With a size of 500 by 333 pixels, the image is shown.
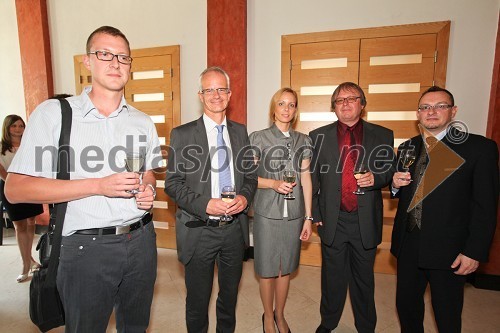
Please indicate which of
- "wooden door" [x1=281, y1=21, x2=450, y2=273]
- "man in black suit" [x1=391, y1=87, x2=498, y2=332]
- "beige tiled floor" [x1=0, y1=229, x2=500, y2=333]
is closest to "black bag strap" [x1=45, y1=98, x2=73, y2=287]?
"beige tiled floor" [x1=0, y1=229, x2=500, y2=333]

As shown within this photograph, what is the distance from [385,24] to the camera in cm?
346

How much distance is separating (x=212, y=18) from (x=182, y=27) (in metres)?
0.55

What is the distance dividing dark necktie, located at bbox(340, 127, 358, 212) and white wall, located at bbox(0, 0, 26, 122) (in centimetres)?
569

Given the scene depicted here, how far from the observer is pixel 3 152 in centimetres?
348

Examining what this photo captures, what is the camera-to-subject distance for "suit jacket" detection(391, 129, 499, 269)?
1.82m

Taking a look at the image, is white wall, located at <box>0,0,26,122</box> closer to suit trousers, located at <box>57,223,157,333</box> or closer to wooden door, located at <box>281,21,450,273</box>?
wooden door, located at <box>281,21,450,273</box>

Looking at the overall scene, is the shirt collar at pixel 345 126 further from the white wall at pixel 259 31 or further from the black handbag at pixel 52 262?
the black handbag at pixel 52 262

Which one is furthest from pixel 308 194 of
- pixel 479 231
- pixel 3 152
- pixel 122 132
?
pixel 3 152

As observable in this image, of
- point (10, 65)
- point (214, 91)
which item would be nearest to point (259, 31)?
point (214, 91)

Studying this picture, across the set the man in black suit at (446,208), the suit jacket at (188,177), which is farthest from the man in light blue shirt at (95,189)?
the man in black suit at (446,208)

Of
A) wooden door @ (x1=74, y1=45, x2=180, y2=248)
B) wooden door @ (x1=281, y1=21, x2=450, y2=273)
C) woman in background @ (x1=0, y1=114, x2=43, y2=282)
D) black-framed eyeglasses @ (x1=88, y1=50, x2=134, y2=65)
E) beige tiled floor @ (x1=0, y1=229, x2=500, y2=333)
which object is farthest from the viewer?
wooden door @ (x1=74, y1=45, x2=180, y2=248)

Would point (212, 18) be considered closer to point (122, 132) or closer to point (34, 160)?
point (122, 132)

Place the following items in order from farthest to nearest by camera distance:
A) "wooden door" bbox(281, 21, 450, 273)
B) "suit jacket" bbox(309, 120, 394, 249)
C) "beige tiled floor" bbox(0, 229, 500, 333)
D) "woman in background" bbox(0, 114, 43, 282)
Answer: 1. "woman in background" bbox(0, 114, 43, 282)
2. "wooden door" bbox(281, 21, 450, 273)
3. "beige tiled floor" bbox(0, 229, 500, 333)
4. "suit jacket" bbox(309, 120, 394, 249)

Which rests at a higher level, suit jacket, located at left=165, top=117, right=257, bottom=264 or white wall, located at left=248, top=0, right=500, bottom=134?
white wall, located at left=248, top=0, right=500, bottom=134
